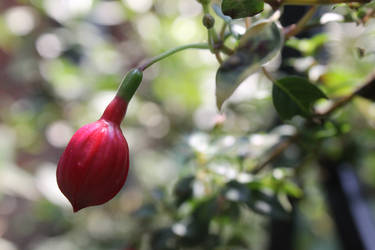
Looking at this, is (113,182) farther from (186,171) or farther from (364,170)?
(364,170)

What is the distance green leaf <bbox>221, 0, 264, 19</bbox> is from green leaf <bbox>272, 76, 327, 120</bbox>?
Result: 2.9 inches

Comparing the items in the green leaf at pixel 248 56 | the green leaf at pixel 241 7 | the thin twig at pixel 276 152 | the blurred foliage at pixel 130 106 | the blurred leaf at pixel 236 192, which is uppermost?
the green leaf at pixel 241 7

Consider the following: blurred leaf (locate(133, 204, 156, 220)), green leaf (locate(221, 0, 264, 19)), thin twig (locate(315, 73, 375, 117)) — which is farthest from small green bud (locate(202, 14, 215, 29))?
blurred leaf (locate(133, 204, 156, 220))

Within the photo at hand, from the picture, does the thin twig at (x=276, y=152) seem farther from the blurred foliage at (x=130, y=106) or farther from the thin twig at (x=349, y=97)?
the blurred foliage at (x=130, y=106)

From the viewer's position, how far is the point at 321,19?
1.04ft

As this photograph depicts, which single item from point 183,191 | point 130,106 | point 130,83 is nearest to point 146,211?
point 183,191

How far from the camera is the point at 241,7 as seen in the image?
9.8 inches

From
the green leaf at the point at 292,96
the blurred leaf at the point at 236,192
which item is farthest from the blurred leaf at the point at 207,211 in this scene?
the green leaf at the point at 292,96

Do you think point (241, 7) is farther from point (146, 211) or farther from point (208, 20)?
point (146, 211)

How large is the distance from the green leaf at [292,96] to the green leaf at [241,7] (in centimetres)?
7

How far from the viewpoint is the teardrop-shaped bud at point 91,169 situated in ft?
0.81

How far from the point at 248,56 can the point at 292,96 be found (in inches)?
3.1

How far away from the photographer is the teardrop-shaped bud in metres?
0.25

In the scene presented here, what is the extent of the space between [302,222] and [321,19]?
57 centimetres
